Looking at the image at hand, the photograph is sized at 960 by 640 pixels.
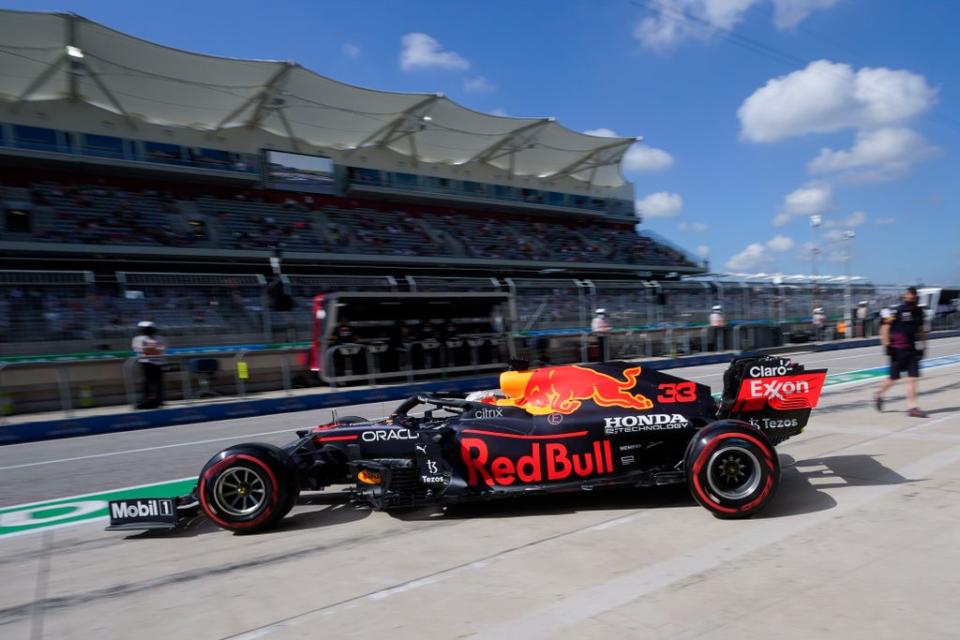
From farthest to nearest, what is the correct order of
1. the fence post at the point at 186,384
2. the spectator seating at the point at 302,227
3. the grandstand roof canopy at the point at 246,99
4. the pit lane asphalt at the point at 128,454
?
the spectator seating at the point at 302,227, the grandstand roof canopy at the point at 246,99, the fence post at the point at 186,384, the pit lane asphalt at the point at 128,454

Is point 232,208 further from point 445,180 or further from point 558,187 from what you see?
point 558,187

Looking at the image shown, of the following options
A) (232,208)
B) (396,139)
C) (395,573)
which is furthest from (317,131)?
(395,573)

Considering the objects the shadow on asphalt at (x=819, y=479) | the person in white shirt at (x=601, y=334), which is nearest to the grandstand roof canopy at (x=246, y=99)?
the person in white shirt at (x=601, y=334)

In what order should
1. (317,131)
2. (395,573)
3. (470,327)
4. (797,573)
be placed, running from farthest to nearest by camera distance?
(317,131)
(470,327)
(395,573)
(797,573)

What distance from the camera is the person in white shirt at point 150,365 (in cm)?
1277

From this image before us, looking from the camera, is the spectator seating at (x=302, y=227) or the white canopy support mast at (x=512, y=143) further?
the white canopy support mast at (x=512, y=143)

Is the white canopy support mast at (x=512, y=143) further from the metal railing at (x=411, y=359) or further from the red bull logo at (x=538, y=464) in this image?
the red bull logo at (x=538, y=464)

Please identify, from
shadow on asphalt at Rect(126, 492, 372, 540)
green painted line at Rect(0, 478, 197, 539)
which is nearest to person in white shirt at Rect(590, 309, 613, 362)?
green painted line at Rect(0, 478, 197, 539)

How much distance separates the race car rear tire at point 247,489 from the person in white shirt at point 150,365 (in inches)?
372

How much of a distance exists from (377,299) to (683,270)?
109 feet

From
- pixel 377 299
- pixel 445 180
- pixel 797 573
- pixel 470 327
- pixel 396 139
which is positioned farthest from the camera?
pixel 445 180

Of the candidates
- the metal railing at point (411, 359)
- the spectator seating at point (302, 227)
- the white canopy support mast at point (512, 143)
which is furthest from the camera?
the white canopy support mast at point (512, 143)

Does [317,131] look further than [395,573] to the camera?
Yes

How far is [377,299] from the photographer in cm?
1648
